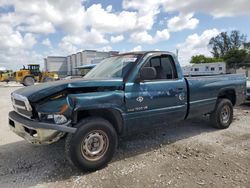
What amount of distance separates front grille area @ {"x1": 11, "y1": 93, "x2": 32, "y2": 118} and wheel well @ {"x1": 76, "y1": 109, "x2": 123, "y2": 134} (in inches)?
29.5

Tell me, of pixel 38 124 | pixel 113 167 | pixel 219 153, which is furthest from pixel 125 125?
pixel 219 153

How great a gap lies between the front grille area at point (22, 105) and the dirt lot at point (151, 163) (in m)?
0.95

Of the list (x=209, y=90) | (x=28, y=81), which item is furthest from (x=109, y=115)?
(x=28, y=81)

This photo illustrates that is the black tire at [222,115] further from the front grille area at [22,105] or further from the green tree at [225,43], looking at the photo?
the green tree at [225,43]

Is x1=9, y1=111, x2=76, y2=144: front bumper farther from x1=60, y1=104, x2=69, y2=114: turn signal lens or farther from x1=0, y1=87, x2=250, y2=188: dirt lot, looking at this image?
x1=0, y1=87, x2=250, y2=188: dirt lot

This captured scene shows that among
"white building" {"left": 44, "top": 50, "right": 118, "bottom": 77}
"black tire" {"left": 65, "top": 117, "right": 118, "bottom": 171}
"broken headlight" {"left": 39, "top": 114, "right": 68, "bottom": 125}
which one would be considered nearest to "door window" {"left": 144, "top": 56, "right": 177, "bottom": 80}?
"black tire" {"left": 65, "top": 117, "right": 118, "bottom": 171}

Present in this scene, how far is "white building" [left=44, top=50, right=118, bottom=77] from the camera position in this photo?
6875cm

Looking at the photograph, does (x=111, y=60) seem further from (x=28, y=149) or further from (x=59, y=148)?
(x=28, y=149)

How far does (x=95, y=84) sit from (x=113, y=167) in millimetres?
1409

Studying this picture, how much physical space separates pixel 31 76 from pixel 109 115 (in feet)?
88.5

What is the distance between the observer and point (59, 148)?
16.5 ft

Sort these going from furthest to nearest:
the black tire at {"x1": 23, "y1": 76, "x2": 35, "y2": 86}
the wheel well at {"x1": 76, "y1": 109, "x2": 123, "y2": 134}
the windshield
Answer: the black tire at {"x1": 23, "y1": 76, "x2": 35, "y2": 86}
the windshield
the wheel well at {"x1": 76, "y1": 109, "x2": 123, "y2": 134}

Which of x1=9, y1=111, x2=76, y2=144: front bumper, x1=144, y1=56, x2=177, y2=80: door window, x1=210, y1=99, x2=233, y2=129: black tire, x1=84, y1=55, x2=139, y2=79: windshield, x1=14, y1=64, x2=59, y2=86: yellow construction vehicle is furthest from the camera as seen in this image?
x1=14, y1=64, x2=59, y2=86: yellow construction vehicle

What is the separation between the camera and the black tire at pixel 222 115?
6258mm
